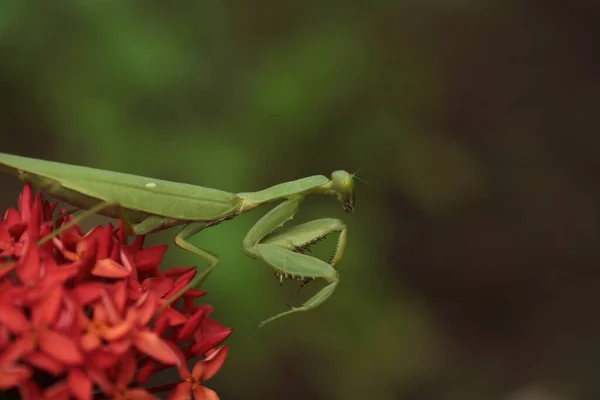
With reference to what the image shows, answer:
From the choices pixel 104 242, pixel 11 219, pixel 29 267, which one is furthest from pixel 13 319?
pixel 11 219

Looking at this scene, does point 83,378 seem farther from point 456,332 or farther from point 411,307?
point 456,332

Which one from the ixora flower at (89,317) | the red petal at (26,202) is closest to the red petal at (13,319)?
the ixora flower at (89,317)

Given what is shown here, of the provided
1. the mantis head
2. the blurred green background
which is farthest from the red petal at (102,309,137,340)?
the blurred green background

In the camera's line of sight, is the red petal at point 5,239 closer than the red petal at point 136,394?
No

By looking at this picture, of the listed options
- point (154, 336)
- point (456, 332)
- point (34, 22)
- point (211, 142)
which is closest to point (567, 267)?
point (456, 332)

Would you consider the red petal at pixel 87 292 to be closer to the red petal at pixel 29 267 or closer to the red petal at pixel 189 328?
the red petal at pixel 29 267

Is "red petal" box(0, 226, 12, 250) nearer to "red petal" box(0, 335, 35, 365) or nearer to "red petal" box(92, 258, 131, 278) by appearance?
"red petal" box(92, 258, 131, 278)
